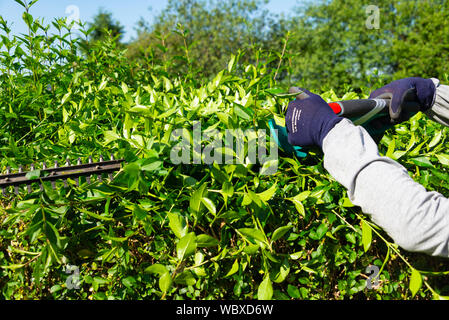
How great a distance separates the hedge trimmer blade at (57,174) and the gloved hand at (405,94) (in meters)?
1.07

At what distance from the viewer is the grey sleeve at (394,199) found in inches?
35.2

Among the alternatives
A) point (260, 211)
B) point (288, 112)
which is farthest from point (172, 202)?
point (288, 112)

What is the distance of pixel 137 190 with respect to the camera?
1.03 metres

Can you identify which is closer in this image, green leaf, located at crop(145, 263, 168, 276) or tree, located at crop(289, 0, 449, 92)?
green leaf, located at crop(145, 263, 168, 276)

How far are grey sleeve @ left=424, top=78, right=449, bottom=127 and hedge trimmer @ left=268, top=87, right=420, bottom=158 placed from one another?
0.10 m

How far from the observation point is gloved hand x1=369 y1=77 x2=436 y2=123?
1.34m

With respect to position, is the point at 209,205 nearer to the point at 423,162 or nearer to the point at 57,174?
the point at 57,174

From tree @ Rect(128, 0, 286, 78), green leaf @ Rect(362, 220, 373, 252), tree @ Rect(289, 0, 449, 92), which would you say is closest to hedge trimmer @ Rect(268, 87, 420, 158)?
green leaf @ Rect(362, 220, 373, 252)

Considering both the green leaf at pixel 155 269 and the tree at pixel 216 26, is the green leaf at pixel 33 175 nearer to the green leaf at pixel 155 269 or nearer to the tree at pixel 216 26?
the green leaf at pixel 155 269

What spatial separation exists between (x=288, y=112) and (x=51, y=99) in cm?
112

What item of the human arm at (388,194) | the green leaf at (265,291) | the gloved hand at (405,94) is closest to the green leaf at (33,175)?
the green leaf at (265,291)

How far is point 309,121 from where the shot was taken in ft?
3.59

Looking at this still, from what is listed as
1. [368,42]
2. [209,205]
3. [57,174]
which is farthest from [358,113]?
[368,42]

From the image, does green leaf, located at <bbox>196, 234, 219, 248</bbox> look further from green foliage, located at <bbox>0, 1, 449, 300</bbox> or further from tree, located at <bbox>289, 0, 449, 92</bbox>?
tree, located at <bbox>289, 0, 449, 92</bbox>
